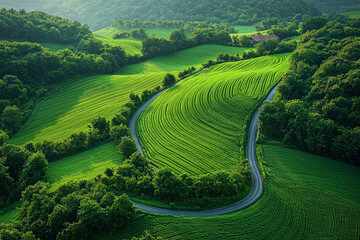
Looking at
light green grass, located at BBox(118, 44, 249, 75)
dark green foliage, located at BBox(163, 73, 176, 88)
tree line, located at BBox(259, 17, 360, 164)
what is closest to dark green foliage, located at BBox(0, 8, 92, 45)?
light green grass, located at BBox(118, 44, 249, 75)

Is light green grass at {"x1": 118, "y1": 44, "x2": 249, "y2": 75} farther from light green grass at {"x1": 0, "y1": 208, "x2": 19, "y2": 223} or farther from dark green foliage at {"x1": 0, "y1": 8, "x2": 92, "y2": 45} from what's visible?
light green grass at {"x1": 0, "y1": 208, "x2": 19, "y2": 223}

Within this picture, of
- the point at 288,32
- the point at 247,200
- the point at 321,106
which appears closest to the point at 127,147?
the point at 247,200

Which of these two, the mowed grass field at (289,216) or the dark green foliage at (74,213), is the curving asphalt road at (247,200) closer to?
the mowed grass field at (289,216)

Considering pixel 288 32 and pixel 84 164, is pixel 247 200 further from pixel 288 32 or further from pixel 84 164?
pixel 288 32

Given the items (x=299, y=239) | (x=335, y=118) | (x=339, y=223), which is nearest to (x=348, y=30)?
(x=335, y=118)

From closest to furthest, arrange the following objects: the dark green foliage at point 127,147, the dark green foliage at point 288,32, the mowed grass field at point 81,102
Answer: the dark green foliage at point 127,147, the mowed grass field at point 81,102, the dark green foliage at point 288,32

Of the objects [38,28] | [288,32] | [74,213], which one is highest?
→ [38,28]

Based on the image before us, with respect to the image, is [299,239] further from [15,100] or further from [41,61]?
[41,61]

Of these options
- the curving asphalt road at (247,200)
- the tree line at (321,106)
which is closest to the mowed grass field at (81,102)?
the curving asphalt road at (247,200)
